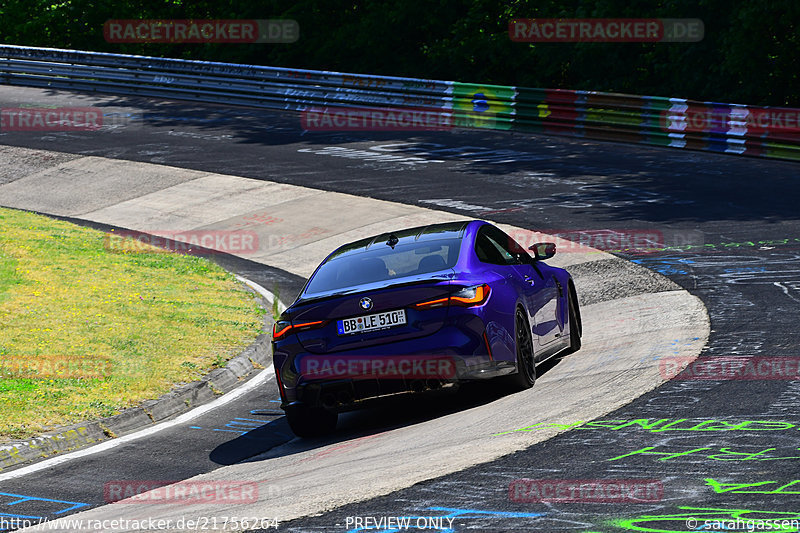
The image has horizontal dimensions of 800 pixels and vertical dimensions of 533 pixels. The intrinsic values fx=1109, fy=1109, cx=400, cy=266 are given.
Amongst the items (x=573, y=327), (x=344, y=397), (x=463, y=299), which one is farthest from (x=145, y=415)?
(x=573, y=327)

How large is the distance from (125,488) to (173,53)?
36080 millimetres

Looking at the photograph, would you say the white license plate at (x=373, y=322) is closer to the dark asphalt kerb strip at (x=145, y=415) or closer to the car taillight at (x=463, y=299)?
the car taillight at (x=463, y=299)

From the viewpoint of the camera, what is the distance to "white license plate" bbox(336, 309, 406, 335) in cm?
832

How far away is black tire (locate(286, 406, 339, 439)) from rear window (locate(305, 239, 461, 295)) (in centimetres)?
95

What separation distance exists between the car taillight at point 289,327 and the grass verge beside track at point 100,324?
1.96 metres

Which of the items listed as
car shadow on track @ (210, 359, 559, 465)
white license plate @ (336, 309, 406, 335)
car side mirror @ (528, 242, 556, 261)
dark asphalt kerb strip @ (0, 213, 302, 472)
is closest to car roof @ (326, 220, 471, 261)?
car side mirror @ (528, 242, 556, 261)

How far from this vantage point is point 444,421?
841 centimetres

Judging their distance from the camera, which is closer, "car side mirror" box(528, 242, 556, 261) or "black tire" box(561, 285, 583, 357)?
"car side mirror" box(528, 242, 556, 261)

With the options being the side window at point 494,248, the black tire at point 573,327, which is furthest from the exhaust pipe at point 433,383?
the black tire at point 573,327

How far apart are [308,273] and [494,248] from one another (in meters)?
7.86

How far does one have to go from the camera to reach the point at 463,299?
8.38 meters

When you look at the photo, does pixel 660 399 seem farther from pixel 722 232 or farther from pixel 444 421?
pixel 722 232

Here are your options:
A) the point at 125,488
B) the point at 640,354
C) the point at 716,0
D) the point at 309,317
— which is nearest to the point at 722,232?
the point at 640,354

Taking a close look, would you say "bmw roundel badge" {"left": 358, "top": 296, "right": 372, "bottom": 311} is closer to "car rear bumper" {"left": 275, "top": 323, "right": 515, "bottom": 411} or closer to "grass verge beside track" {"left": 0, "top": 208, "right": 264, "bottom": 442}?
"car rear bumper" {"left": 275, "top": 323, "right": 515, "bottom": 411}
